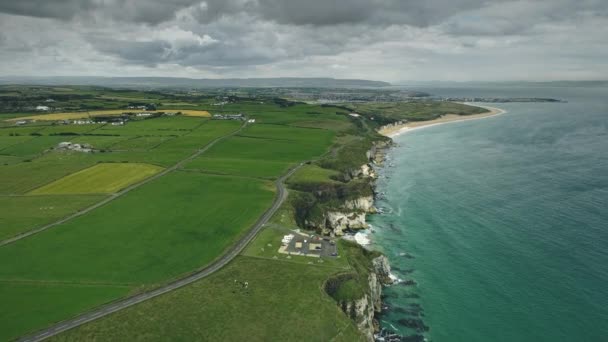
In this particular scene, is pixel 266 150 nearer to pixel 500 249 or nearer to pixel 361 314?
pixel 500 249

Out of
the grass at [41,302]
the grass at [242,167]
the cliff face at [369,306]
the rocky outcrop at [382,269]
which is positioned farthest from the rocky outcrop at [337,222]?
the grass at [41,302]

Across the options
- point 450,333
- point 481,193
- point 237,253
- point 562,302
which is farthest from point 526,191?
point 237,253

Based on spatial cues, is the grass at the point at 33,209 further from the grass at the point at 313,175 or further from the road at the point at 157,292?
Answer: the grass at the point at 313,175

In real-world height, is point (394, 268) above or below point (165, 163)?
below

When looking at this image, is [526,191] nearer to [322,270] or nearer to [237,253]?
[322,270]

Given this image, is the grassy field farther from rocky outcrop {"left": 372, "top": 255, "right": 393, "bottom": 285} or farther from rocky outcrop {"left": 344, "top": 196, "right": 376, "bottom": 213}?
rocky outcrop {"left": 344, "top": 196, "right": 376, "bottom": 213}

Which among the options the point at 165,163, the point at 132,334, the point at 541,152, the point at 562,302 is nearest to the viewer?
the point at 132,334

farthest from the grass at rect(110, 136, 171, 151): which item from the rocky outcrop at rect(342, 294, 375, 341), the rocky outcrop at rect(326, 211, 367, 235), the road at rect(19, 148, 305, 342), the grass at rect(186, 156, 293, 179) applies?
the rocky outcrop at rect(342, 294, 375, 341)
